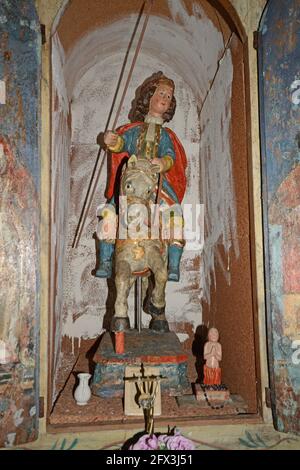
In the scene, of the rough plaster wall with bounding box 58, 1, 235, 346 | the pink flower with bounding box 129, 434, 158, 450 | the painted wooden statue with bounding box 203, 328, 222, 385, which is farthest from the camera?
the rough plaster wall with bounding box 58, 1, 235, 346

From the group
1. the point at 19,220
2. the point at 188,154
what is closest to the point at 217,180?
the point at 188,154

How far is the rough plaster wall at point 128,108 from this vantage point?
2672 mm

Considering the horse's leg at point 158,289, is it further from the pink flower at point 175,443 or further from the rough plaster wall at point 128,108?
the pink flower at point 175,443

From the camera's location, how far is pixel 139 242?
224 cm

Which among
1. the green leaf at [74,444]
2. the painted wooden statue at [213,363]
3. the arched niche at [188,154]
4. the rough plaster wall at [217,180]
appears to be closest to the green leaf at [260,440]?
the arched niche at [188,154]

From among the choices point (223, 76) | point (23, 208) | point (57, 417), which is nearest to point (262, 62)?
point (223, 76)

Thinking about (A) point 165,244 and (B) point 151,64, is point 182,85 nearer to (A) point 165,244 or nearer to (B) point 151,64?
(B) point 151,64

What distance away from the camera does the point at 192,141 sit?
326cm

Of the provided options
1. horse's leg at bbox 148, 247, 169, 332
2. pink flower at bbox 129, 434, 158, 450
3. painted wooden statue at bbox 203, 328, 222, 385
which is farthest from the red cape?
pink flower at bbox 129, 434, 158, 450

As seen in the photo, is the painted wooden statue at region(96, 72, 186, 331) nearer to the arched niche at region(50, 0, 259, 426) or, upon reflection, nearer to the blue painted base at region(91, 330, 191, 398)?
the blue painted base at region(91, 330, 191, 398)

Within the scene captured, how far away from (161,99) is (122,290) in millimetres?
1179

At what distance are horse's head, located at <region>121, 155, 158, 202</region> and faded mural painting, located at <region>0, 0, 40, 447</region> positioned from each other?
647 millimetres

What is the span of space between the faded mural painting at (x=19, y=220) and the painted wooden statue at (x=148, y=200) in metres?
0.54

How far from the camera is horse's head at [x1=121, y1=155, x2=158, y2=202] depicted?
7.49ft
